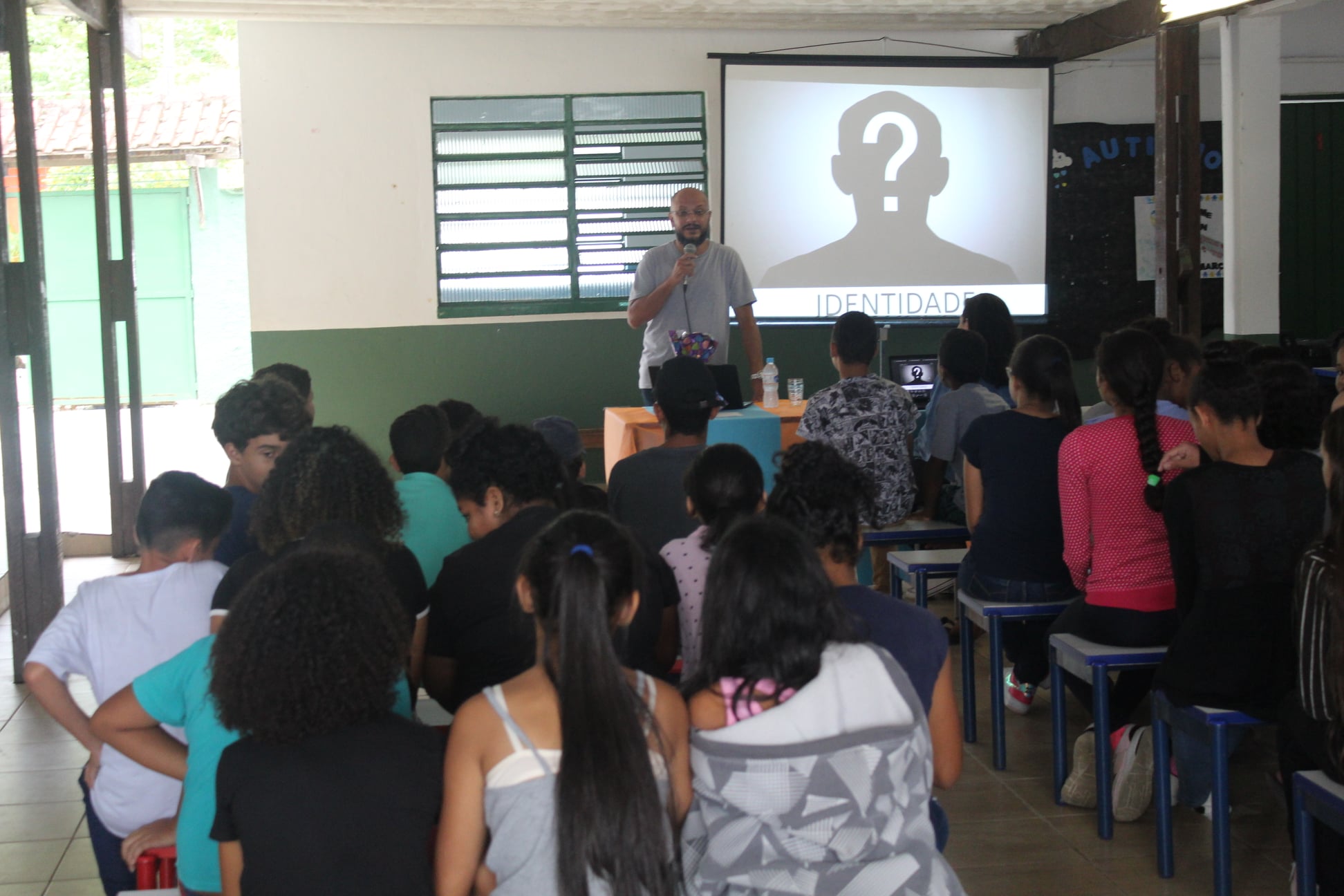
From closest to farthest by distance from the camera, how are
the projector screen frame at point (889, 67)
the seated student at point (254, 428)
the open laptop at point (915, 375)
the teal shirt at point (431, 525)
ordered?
the teal shirt at point (431, 525) → the seated student at point (254, 428) → the open laptop at point (915, 375) → the projector screen frame at point (889, 67)

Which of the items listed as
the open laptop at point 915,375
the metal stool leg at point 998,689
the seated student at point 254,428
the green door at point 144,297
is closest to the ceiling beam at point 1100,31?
the open laptop at point 915,375

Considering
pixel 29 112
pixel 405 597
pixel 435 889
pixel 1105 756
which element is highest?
pixel 29 112

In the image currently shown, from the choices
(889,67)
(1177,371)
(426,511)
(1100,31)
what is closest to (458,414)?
(426,511)

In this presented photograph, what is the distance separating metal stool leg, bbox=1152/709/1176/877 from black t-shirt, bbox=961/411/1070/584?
76cm

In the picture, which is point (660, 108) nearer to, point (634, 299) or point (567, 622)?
point (634, 299)

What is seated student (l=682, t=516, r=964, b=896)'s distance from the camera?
5.45 ft

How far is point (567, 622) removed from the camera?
5.25ft

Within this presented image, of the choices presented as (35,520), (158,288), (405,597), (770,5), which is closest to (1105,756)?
(405,597)

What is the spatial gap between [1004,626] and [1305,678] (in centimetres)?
168

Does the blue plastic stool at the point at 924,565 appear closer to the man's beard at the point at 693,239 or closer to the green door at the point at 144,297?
the man's beard at the point at 693,239

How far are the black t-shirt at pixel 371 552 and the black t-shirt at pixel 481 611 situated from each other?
0.04m

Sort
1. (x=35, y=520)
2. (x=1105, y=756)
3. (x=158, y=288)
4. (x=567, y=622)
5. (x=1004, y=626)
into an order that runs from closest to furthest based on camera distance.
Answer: (x=567, y=622) → (x=1105, y=756) → (x=1004, y=626) → (x=35, y=520) → (x=158, y=288)

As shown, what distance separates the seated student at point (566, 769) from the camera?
1577 mm

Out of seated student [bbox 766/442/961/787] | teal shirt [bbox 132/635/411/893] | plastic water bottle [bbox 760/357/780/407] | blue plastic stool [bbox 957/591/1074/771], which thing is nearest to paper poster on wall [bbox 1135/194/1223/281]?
plastic water bottle [bbox 760/357/780/407]
